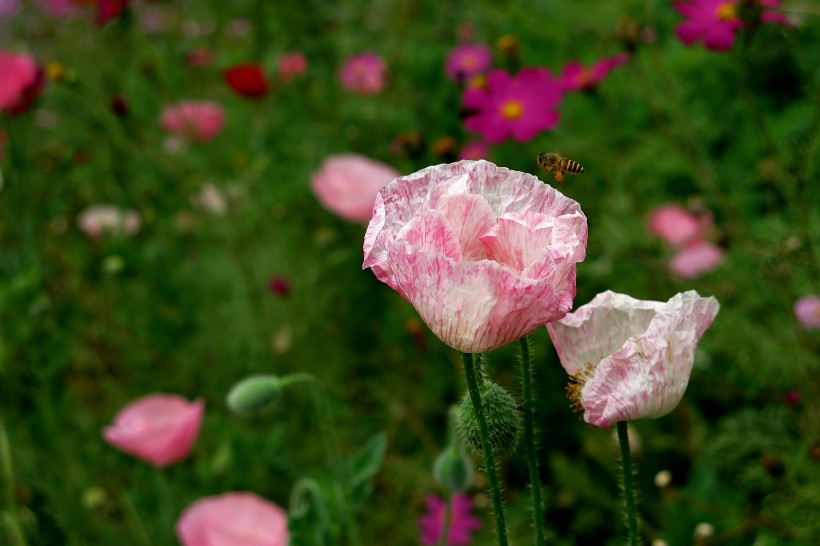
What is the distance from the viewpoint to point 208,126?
2.34 meters

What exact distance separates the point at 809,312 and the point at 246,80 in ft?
4.68

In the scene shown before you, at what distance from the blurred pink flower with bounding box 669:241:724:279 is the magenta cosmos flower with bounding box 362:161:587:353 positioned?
1.27 meters

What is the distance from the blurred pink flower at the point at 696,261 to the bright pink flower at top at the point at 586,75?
45cm

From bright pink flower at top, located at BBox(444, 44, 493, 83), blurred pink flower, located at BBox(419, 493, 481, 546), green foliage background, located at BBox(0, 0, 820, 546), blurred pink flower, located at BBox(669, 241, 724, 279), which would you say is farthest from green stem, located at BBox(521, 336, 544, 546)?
bright pink flower at top, located at BBox(444, 44, 493, 83)

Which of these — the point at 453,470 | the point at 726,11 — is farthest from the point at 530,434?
the point at 726,11

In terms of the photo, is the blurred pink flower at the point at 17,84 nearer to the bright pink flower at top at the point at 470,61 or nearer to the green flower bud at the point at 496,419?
the bright pink flower at top at the point at 470,61

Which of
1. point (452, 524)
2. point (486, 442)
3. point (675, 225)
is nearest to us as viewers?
point (486, 442)

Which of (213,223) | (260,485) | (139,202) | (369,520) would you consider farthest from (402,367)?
(139,202)

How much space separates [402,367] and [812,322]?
40.5 inches

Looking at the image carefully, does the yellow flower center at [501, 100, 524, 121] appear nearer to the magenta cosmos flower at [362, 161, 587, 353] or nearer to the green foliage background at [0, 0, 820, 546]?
the green foliage background at [0, 0, 820, 546]

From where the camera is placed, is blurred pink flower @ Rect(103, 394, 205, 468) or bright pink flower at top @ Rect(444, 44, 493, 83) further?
bright pink flower at top @ Rect(444, 44, 493, 83)

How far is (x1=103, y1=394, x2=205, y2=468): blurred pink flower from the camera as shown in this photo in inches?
52.2

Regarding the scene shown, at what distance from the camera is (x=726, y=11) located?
4.66 ft

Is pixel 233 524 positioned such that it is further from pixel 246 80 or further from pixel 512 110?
pixel 246 80
